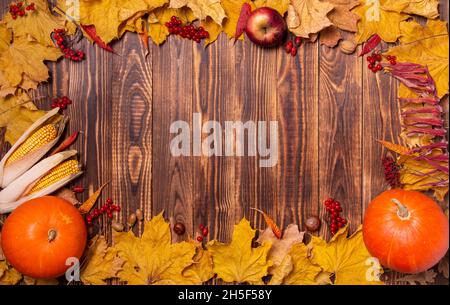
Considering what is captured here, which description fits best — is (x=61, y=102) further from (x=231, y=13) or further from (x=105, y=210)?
(x=231, y=13)

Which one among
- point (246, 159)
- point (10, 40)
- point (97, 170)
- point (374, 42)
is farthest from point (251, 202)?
point (10, 40)

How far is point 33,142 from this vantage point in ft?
4.83

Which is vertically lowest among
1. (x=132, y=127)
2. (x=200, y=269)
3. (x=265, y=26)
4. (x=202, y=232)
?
A: (x=200, y=269)

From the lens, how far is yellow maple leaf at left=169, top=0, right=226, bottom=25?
147 cm

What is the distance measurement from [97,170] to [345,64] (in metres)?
0.93

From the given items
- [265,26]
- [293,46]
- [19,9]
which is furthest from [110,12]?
[293,46]

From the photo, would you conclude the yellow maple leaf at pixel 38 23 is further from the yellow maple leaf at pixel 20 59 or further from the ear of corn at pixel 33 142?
A: the ear of corn at pixel 33 142

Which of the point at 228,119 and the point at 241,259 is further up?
the point at 228,119

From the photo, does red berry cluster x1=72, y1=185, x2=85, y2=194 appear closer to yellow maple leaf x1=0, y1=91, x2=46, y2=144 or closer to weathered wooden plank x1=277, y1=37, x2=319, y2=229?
yellow maple leaf x1=0, y1=91, x2=46, y2=144

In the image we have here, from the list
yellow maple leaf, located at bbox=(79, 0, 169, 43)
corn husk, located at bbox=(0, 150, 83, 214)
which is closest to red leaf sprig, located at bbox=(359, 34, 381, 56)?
yellow maple leaf, located at bbox=(79, 0, 169, 43)

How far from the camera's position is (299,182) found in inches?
60.7

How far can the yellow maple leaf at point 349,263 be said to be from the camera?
1.50 m

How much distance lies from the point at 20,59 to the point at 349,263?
4.26ft
